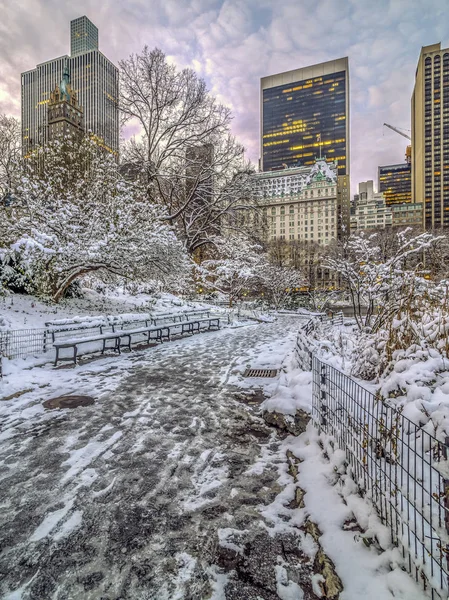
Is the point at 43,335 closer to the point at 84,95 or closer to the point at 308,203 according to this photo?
the point at 84,95

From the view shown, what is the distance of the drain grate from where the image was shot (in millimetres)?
7590

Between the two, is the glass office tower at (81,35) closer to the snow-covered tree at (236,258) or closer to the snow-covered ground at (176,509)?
the snow-covered tree at (236,258)

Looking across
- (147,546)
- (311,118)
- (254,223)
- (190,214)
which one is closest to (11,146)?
(190,214)

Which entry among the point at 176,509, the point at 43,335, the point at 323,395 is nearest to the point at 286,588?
the point at 176,509

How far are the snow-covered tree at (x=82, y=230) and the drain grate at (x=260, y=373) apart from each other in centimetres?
721

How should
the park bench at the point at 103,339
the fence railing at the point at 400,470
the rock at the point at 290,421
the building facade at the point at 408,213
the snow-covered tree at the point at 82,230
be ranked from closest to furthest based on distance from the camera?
the fence railing at the point at 400,470, the rock at the point at 290,421, the park bench at the point at 103,339, the snow-covered tree at the point at 82,230, the building facade at the point at 408,213

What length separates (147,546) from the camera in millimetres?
2451

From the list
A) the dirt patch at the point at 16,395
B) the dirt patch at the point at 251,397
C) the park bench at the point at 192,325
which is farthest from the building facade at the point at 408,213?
the dirt patch at the point at 16,395

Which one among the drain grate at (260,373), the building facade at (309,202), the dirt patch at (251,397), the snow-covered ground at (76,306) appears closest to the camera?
the dirt patch at (251,397)

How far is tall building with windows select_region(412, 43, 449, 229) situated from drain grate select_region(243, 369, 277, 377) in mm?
141614

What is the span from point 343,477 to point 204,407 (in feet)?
9.57

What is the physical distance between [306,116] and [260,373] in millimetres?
195657

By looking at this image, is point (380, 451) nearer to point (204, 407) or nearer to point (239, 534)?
point (239, 534)

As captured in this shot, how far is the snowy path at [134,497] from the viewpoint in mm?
2164
